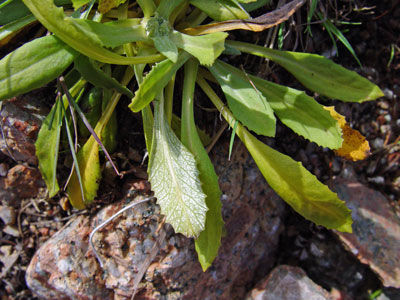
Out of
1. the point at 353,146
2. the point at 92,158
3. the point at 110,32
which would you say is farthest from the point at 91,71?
the point at 353,146

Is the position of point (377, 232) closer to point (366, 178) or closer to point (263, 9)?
point (366, 178)

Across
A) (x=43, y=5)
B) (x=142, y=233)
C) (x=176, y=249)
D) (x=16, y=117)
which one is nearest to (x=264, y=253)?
(x=176, y=249)

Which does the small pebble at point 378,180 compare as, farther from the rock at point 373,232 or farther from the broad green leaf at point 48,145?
the broad green leaf at point 48,145

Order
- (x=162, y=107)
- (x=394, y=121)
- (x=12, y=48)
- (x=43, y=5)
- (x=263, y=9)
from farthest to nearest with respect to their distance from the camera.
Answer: (x=394, y=121)
(x=263, y=9)
(x=12, y=48)
(x=162, y=107)
(x=43, y=5)

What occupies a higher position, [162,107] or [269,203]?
[162,107]

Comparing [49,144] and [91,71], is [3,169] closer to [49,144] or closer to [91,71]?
[49,144]

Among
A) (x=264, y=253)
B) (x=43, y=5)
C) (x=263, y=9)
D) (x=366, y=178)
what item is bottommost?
(x=264, y=253)

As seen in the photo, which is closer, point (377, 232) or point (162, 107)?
point (162, 107)

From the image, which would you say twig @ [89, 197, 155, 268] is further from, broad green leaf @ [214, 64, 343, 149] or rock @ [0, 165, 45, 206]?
broad green leaf @ [214, 64, 343, 149]
